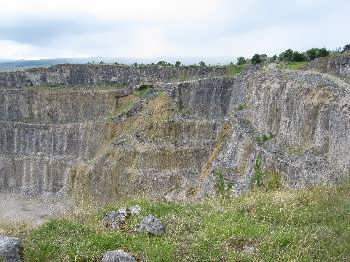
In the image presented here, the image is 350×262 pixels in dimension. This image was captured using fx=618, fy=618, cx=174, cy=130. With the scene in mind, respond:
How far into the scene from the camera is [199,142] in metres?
50.4

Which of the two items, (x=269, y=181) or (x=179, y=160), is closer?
(x=269, y=181)

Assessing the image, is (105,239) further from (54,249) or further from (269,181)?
(269,181)

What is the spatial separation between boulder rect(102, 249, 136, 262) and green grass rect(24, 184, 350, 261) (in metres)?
0.35

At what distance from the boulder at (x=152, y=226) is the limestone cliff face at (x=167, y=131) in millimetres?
8674

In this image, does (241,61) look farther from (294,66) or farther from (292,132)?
(292,132)

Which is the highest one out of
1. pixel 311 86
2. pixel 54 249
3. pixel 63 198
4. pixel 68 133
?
pixel 311 86

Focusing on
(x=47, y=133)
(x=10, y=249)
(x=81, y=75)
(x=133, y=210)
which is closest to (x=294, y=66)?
(x=47, y=133)

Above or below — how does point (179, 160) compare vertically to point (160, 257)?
below

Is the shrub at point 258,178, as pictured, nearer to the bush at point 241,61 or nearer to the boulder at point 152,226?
the boulder at point 152,226

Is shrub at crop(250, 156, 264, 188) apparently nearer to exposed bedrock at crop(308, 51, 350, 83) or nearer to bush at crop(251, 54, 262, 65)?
exposed bedrock at crop(308, 51, 350, 83)

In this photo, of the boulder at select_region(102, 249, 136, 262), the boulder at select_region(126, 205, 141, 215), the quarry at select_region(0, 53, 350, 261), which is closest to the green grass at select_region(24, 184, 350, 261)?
the boulder at select_region(126, 205, 141, 215)

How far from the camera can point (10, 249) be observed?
12594 mm

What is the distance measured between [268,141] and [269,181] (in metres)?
7.67

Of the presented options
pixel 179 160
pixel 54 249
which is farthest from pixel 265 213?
pixel 179 160
